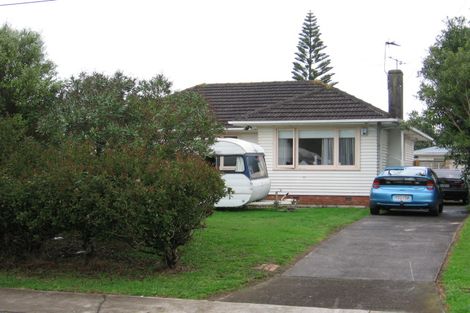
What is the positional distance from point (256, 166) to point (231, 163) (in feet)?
2.99

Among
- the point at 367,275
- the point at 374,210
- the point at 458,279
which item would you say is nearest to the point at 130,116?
the point at 367,275

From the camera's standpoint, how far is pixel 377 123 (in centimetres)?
1970

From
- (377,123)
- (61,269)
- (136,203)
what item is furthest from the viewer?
(377,123)

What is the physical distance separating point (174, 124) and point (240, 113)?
11.5 meters

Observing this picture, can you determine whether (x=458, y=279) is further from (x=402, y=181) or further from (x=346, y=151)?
(x=346, y=151)

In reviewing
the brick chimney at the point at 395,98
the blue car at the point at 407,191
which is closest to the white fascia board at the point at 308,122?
the brick chimney at the point at 395,98

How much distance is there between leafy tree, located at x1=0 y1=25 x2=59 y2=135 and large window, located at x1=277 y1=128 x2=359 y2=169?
9.69 m

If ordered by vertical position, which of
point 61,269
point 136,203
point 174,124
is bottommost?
point 61,269

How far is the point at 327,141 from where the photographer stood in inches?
798

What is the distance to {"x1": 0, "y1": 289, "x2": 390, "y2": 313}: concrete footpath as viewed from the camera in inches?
268

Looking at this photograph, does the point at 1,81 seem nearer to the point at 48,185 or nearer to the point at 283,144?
the point at 48,185

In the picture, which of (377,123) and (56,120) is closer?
(56,120)

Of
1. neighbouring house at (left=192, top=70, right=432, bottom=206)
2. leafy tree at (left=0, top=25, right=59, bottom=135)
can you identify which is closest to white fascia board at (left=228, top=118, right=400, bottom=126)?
neighbouring house at (left=192, top=70, right=432, bottom=206)

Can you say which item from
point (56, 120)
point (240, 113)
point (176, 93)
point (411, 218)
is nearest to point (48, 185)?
point (56, 120)
